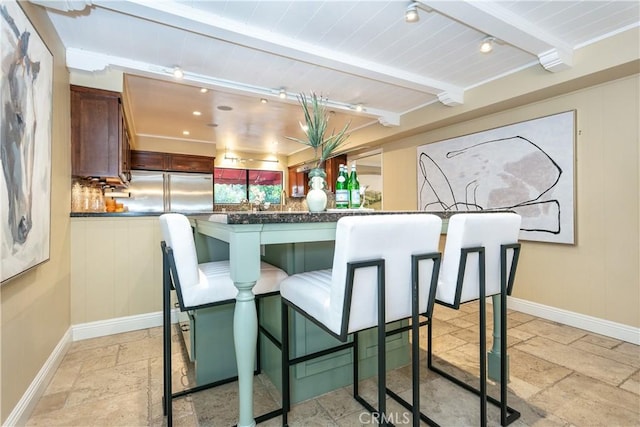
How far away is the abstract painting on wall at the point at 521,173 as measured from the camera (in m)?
2.89

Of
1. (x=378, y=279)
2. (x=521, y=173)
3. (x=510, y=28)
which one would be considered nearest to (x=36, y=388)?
(x=378, y=279)

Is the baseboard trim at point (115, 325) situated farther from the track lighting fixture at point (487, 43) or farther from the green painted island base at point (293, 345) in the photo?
the track lighting fixture at point (487, 43)

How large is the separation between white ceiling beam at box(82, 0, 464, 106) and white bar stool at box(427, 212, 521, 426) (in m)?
1.87

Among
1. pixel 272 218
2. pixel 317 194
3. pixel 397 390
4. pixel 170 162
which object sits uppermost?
pixel 170 162

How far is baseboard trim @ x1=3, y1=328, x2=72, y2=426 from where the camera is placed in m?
1.47

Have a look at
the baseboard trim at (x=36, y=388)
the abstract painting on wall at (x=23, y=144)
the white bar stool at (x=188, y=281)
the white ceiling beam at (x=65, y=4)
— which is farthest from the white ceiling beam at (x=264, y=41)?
the baseboard trim at (x=36, y=388)

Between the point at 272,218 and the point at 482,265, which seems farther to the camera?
the point at 482,265

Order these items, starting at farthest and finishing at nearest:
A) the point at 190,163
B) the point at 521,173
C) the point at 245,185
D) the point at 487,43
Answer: the point at 245,185 < the point at 190,163 < the point at 521,173 < the point at 487,43

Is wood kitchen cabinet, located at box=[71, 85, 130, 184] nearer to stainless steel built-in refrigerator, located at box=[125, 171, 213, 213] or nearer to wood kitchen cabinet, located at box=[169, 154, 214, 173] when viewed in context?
stainless steel built-in refrigerator, located at box=[125, 171, 213, 213]

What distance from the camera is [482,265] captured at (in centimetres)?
140

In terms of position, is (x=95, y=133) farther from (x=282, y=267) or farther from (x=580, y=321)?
(x=580, y=321)

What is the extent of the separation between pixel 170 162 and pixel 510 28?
206 inches

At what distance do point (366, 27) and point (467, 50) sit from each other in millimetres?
976

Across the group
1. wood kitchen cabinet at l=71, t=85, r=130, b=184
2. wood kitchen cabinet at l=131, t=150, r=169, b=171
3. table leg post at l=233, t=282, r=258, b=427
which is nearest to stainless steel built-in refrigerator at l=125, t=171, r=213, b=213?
wood kitchen cabinet at l=131, t=150, r=169, b=171
